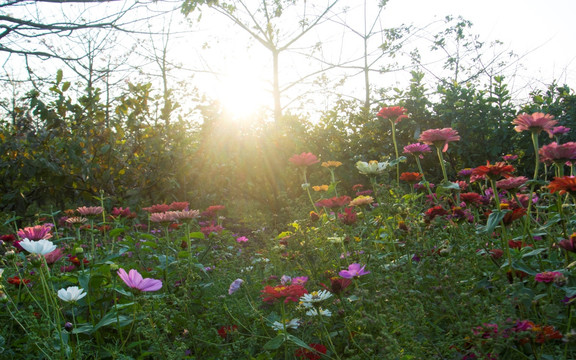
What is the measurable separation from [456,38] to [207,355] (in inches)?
457

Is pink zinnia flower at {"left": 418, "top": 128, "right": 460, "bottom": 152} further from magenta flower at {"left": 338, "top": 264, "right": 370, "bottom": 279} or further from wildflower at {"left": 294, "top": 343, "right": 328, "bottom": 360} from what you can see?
wildflower at {"left": 294, "top": 343, "right": 328, "bottom": 360}

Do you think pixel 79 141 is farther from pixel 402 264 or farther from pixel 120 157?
pixel 402 264

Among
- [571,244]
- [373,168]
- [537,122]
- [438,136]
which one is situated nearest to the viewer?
[571,244]

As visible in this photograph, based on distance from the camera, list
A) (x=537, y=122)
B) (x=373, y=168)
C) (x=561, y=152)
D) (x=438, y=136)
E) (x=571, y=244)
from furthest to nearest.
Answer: (x=373, y=168), (x=438, y=136), (x=537, y=122), (x=561, y=152), (x=571, y=244)

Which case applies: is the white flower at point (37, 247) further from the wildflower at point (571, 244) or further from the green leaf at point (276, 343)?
the wildflower at point (571, 244)

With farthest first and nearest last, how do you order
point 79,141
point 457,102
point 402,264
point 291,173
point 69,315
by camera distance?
1. point 291,173
2. point 457,102
3. point 79,141
4. point 69,315
5. point 402,264

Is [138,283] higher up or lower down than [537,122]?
lower down

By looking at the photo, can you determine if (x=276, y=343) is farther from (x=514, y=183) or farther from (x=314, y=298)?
(x=514, y=183)

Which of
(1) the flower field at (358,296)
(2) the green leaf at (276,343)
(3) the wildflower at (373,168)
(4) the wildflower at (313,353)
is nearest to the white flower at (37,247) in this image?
(1) the flower field at (358,296)

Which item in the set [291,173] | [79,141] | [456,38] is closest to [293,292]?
[79,141]

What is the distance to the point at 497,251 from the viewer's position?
1454mm

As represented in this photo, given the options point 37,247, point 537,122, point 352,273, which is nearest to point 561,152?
point 537,122

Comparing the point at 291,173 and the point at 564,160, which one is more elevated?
the point at 564,160

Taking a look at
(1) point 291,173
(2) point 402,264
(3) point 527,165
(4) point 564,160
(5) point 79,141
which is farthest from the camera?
(1) point 291,173
